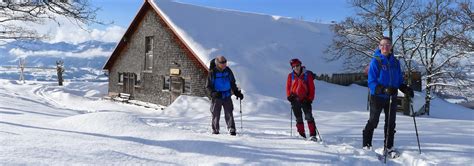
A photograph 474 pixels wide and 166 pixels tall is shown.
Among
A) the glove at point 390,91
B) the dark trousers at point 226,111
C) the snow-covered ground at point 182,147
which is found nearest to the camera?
the snow-covered ground at point 182,147

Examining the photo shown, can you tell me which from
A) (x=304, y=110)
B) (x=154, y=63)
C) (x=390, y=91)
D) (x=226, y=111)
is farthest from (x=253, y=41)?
(x=390, y=91)

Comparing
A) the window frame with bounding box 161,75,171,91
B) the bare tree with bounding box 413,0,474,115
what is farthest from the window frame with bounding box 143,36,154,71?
the bare tree with bounding box 413,0,474,115

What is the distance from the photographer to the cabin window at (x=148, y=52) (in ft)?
70.7

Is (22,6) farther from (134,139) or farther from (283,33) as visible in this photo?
(283,33)

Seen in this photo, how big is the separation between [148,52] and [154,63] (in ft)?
4.06

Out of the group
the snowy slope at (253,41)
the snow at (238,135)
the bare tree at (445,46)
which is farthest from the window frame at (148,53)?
the bare tree at (445,46)

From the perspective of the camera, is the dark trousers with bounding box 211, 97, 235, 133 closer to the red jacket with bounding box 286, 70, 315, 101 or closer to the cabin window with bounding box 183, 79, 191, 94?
the red jacket with bounding box 286, 70, 315, 101

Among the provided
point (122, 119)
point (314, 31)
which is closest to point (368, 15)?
point (314, 31)

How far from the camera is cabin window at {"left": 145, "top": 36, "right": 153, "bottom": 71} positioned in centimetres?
2155

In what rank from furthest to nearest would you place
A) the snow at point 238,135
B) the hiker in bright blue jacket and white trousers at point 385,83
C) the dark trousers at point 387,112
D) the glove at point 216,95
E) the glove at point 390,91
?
the glove at point 216,95 < the dark trousers at point 387,112 < the hiker in bright blue jacket and white trousers at point 385,83 < the glove at point 390,91 < the snow at point 238,135

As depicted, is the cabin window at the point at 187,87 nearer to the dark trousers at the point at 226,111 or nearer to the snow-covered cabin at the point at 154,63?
the snow-covered cabin at the point at 154,63

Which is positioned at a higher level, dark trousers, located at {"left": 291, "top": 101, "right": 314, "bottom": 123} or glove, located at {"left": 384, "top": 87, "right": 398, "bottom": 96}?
glove, located at {"left": 384, "top": 87, "right": 398, "bottom": 96}

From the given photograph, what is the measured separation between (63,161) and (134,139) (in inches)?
54.9

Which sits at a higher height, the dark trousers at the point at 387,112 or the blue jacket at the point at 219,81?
the blue jacket at the point at 219,81
